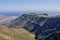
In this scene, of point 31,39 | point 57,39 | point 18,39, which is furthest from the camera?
point 31,39

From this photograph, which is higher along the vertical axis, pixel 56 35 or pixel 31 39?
pixel 56 35

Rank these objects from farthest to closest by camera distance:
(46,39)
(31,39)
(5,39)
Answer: (31,39)
(5,39)
(46,39)

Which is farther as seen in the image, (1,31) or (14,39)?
(1,31)

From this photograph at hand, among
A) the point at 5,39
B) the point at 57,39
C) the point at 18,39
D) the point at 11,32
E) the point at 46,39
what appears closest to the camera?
the point at 57,39

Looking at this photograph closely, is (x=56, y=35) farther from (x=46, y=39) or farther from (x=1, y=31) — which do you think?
(x=1, y=31)

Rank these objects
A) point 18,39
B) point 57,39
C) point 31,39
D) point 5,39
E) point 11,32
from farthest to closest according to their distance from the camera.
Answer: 1. point 11,32
2. point 31,39
3. point 18,39
4. point 5,39
5. point 57,39

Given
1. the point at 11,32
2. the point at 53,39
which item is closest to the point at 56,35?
the point at 53,39

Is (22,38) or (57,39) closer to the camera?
(57,39)

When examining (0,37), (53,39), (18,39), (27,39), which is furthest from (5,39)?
(53,39)

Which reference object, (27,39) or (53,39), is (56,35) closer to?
(53,39)
